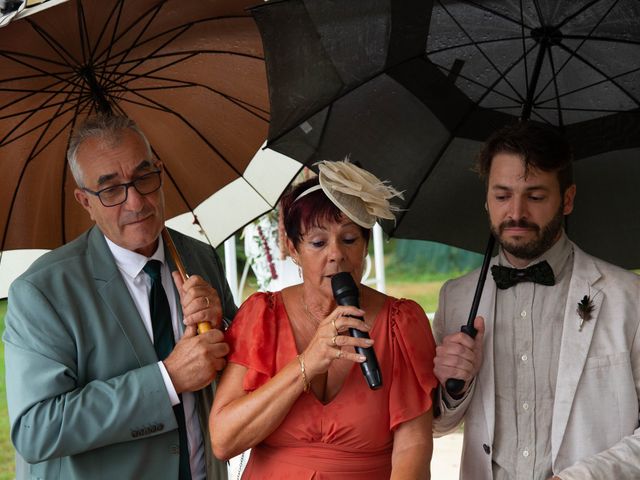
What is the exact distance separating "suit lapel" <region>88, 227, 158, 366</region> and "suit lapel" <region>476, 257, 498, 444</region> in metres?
1.01

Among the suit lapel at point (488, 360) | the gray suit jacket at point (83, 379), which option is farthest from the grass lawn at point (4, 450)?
the suit lapel at point (488, 360)

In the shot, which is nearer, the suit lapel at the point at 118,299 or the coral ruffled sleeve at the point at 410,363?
the coral ruffled sleeve at the point at 410,363

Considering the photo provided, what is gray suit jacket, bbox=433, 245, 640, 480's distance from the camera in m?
2.75

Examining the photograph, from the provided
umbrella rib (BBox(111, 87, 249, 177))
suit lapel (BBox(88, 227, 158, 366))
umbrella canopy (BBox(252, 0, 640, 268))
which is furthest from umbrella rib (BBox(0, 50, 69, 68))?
umbrella canopy (BBox(252, 0, 640, 268))

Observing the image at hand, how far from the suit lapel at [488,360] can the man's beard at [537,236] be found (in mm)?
182

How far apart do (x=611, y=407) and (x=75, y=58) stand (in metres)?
1.94

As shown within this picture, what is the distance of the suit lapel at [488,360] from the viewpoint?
2.90 meters

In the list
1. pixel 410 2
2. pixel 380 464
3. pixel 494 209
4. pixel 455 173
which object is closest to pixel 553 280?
pixel 494 209

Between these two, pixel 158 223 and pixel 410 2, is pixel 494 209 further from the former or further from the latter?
pixel 158 223

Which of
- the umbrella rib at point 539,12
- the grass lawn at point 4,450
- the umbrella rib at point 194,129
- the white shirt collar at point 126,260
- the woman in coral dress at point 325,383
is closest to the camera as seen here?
the woman in coral dress at point 325,383

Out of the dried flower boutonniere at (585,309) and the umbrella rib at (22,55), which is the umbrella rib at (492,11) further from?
the umbrella rib at (22,55)

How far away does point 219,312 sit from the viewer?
9.72 ft

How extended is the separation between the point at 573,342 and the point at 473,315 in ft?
1.03

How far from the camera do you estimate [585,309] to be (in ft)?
9.45
